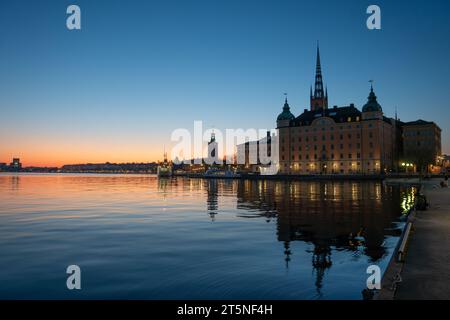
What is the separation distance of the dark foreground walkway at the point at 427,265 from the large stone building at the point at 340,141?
4578 inches

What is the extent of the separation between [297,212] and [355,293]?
61.1 ft

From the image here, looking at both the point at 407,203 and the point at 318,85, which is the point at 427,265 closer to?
the point at 407,203

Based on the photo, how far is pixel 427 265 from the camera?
10484 millimetres

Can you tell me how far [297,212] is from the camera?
93.0 feet

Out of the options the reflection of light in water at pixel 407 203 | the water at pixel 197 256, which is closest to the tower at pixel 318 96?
the reflection of light in water at pixel 407 203

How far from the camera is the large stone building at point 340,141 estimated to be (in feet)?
414

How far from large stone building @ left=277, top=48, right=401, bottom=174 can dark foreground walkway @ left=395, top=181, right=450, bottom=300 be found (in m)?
116

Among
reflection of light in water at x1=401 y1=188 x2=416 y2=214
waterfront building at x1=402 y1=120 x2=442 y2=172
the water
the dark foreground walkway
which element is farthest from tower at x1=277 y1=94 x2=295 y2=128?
the dark foreground walkway

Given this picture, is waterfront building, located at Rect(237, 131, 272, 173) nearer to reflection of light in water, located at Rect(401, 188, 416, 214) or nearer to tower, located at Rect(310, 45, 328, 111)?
tower, located at Rect(310, 45, 328, 111)

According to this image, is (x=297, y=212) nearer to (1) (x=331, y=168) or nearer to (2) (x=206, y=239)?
(2) (x=206, y=239)

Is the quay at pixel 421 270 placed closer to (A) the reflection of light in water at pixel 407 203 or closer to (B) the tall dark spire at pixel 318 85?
(A) the reflection of light in water at pixel 407 203

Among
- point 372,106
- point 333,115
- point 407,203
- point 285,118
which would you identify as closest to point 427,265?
point 407,203

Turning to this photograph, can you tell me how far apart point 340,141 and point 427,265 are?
12992cm

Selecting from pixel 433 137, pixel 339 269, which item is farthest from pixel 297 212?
pixel 433 137
